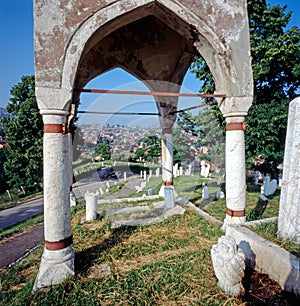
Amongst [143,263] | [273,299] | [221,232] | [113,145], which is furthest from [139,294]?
[113,145]

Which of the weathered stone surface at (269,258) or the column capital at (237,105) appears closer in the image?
the weathered stone surface at (269,258)

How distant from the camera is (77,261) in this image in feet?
11.9

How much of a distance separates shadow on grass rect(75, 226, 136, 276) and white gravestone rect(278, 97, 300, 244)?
2.91 m

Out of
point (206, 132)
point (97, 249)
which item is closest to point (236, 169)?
point (97, 249)

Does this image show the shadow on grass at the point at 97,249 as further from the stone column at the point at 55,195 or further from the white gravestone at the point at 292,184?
the white gravestone at the point at 292,184

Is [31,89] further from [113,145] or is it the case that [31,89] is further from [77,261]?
[77,261]

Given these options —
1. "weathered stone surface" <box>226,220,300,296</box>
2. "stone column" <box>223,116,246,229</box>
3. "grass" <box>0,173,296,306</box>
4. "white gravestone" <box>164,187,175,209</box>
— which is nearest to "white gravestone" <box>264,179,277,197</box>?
"white gravestone" <box>164,187,175,209</box>

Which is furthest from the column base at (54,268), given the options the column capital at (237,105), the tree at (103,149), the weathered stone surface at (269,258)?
the tree at (103,149)

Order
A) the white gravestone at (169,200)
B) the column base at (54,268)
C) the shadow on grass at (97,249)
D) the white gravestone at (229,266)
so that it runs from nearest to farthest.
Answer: the white gravestone at (229,266), the column base at (54,268), the shadow on grass at (97,249), the white gravestone at (169,200)

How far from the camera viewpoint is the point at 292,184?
322cm

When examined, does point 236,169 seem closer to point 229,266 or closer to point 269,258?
point 269,258

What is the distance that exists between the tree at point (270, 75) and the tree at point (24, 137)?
12.7m

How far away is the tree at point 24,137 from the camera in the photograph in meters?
16.5

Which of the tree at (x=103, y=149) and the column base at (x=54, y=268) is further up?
the tree at (x=103, y=149)
